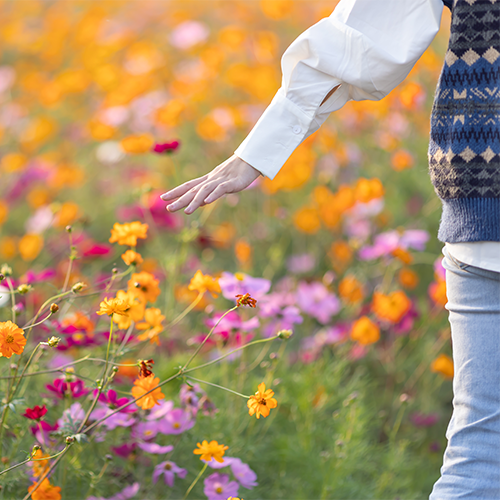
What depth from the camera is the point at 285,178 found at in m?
2.30

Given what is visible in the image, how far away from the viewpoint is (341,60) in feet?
3.13

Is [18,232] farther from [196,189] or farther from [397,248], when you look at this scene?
[196,189]

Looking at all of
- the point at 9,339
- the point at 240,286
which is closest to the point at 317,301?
the point at 240,286

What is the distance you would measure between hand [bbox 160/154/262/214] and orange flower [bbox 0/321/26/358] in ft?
1.05

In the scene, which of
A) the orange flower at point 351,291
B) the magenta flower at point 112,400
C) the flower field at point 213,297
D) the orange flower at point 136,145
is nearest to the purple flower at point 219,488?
the flower field at point 213,297

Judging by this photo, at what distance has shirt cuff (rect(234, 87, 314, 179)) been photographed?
3.21ft

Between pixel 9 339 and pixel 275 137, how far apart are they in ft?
1.85

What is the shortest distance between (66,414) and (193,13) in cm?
455

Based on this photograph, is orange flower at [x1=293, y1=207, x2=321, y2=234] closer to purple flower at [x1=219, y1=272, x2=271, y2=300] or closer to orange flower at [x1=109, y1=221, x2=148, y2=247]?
purple flower at [x1=219, y1=272, x2=271, y2=300]

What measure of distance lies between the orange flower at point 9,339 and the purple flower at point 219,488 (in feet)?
1.72

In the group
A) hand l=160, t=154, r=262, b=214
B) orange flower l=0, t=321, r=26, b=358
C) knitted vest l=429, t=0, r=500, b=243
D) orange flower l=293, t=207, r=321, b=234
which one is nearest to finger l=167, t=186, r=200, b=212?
hand l=160, t=154, r=262, b=214

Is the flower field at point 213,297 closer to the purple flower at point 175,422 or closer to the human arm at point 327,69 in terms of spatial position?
the purple flower at point 175,422

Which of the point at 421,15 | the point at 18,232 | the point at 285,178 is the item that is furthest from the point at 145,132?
the point at 421,15

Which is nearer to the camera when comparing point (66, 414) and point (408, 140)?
point (66, 414)
